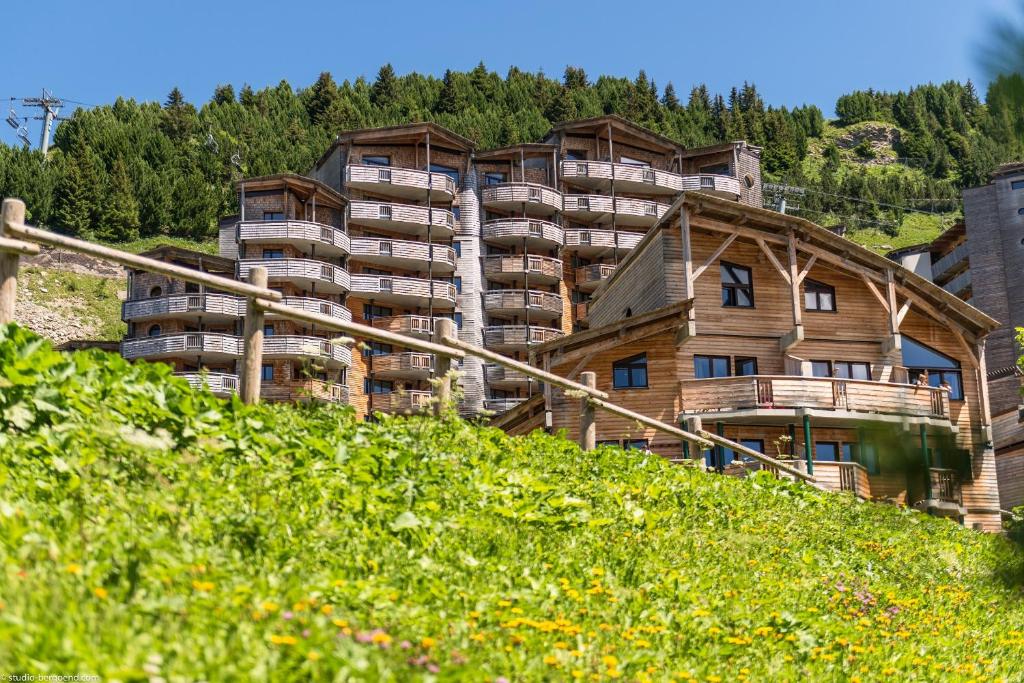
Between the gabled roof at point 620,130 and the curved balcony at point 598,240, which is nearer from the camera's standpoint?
the curved balcony at point 598,240

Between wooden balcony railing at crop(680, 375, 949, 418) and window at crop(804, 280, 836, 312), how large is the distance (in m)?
3.49

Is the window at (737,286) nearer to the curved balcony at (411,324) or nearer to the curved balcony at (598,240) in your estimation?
the curved balcony at (411,324)

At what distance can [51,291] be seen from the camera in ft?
254

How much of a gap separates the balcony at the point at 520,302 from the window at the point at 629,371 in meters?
31.0

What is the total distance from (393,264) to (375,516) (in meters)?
54.2

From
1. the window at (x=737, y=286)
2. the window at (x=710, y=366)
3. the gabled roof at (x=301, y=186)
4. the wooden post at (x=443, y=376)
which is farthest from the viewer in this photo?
the gabled roof at (x=301, y=186)

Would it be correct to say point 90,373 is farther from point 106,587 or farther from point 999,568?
point 999,568

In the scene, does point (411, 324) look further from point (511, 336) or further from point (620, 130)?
point (620, 130)

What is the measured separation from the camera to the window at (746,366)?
3328 centimetres

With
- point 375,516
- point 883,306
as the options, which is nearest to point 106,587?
point 375,516

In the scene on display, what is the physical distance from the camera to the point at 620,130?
2672 inches

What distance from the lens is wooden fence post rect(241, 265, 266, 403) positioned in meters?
10.2

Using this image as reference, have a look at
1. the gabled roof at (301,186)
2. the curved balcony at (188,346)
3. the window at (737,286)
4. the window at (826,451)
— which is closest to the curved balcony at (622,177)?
the gabled roof at (301,186)

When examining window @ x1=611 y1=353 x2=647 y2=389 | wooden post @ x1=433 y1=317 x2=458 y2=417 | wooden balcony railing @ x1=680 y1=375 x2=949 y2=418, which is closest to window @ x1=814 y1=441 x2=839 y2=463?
wooden balcony railing @ x1=680 y1=375 x2=949 y2=418
